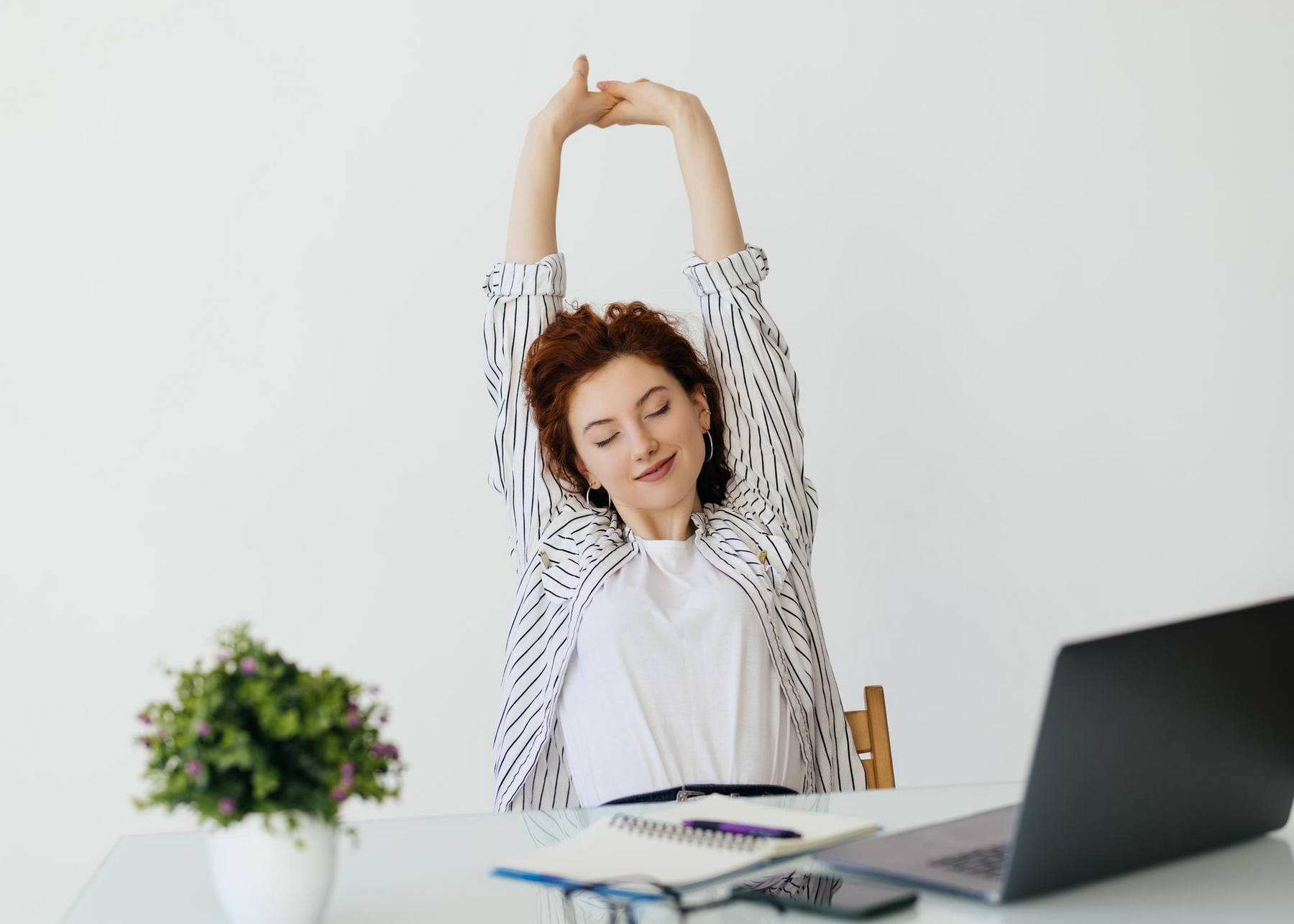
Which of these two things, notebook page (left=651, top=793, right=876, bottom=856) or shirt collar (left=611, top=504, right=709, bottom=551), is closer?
notebook page (left=651, top=793, right=876, bottom=856)

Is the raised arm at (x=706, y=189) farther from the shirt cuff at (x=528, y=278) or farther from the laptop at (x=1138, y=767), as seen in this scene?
the laptop at (x=1138, y=767)

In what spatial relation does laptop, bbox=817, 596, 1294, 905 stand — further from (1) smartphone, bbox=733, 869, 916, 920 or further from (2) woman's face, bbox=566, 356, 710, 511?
(2) woman's face, bbox=566, 356, 710, 511

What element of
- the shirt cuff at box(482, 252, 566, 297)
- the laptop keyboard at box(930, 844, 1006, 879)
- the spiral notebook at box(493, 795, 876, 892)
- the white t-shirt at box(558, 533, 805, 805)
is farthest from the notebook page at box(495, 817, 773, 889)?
the shirt cuff at box(482, 252, 566, 297)

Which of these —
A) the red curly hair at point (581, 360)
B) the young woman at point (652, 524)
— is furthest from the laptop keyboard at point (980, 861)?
the red curly hair at point (581, 360)

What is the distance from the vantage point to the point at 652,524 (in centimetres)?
175

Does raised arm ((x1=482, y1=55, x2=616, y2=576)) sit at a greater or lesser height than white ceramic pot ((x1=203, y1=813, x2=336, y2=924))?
greater

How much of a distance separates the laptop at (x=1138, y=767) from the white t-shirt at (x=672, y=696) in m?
0.55

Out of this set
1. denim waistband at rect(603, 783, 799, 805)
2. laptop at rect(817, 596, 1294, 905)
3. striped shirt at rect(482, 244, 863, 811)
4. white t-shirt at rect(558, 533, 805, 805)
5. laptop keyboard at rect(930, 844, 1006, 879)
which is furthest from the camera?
striped shirt at rect(482, 244, 863, 811)

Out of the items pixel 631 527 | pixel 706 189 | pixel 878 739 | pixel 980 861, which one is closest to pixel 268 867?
pixel 980 861

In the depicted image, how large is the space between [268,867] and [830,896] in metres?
0.37

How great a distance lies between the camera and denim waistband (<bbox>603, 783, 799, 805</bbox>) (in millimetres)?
1395

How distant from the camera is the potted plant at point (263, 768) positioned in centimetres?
80

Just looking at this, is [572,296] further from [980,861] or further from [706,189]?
[980,861]

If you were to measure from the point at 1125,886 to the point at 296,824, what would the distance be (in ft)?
1.83
